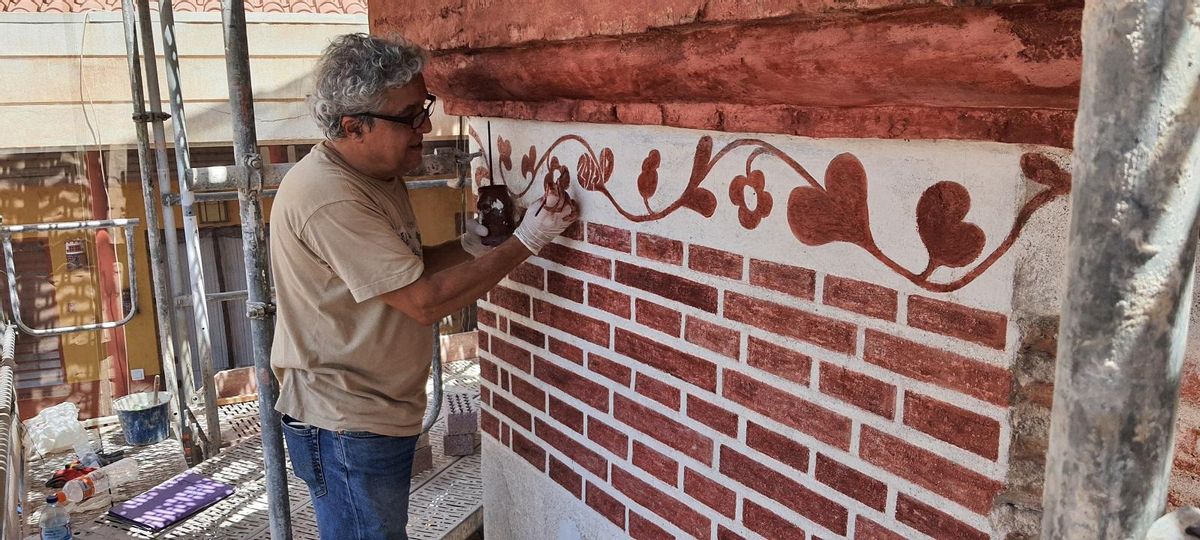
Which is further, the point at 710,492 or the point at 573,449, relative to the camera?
the point at 573,449

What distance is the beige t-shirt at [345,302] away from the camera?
7.21ft

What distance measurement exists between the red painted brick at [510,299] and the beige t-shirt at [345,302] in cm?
24

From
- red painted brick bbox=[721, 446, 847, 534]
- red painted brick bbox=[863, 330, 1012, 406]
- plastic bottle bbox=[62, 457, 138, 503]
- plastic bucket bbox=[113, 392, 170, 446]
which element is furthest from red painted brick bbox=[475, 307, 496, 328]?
plastic bucket bbox=[113, 392, 170, 446]

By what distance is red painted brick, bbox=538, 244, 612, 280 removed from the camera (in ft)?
7.02

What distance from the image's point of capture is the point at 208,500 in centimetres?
432

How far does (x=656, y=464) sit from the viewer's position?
205cm

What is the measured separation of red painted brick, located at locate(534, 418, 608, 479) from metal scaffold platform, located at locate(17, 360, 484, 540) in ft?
4.93

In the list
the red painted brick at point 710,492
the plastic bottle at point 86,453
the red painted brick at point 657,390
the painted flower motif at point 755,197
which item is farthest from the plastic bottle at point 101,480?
the painted flower motif at point 755,197

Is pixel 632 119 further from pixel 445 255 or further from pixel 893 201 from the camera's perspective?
pixel 445 255

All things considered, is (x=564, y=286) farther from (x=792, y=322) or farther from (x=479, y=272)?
(x=792, y=322)

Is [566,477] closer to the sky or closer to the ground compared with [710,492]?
closer to the ground

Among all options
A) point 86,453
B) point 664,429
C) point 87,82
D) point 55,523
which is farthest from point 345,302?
point 87,82

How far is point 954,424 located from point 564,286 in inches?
46.2

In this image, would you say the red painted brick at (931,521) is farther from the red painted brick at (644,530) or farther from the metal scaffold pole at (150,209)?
the metal scaffold pole at (150,209)
